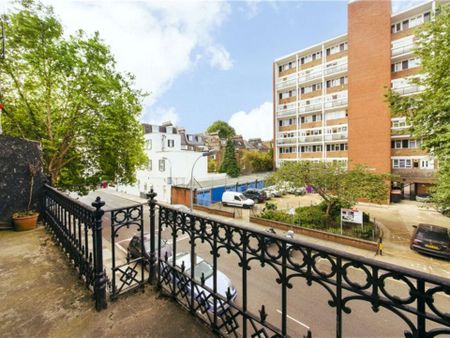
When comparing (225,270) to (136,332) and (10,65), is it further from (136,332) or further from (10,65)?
(10,65)

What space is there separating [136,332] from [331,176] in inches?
572

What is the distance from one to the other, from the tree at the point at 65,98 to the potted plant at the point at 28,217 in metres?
3.74

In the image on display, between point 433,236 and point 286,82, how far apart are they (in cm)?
2811

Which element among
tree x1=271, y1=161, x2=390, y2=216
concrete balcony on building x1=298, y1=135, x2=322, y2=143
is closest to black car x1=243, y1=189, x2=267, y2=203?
tree x1=271, y1=161, x2=390, y2=216

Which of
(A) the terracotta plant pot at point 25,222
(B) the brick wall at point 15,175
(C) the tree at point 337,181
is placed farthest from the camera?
(C) the tree at point 337,181

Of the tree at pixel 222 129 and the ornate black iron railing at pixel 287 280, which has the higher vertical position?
the tree at pixel 222 129

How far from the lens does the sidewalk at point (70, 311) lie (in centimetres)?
227

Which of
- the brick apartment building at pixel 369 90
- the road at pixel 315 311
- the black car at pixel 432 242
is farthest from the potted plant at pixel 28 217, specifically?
the brick apartment building at pixel 369 90

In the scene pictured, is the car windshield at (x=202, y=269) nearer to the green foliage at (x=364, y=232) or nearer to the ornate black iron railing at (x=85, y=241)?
the ornate black iron railing at (x=85, y=241)

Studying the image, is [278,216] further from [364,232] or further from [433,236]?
[433,236]

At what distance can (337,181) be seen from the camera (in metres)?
14.1

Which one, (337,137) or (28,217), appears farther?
(337,137)

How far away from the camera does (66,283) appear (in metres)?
3.11

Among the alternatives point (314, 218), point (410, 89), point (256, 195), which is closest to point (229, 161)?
point (256, 195)
